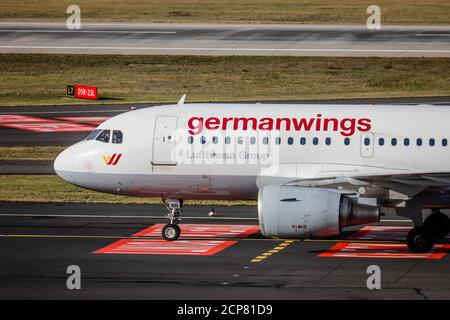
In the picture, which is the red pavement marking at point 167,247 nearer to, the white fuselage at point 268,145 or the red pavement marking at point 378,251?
the white fuselage at point 268,145

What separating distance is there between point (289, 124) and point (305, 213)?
11.7 ft

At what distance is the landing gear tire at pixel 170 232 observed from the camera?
3791cm

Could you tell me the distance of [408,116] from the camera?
122 ft

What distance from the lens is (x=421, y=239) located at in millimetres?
36281

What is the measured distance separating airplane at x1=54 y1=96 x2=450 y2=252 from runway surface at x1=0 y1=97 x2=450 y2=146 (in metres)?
21.4

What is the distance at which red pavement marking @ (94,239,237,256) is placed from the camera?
3653cm

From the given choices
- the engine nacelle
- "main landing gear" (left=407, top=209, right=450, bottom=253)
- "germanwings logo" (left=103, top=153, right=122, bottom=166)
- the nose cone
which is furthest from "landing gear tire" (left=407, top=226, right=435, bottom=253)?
the nose cone

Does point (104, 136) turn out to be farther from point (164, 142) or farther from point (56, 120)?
point (56, 120)

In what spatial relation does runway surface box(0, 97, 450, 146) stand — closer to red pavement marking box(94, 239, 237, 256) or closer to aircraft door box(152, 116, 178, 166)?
red pavement marking box(94, 239, 237, 256)

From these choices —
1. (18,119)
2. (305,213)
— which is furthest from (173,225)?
(18,119)

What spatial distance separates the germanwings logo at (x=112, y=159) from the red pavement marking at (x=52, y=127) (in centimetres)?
2476

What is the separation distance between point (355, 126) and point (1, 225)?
12927 millimetres

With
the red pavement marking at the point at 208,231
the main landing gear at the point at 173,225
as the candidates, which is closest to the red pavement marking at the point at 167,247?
the main landing gear at the point at 173,225

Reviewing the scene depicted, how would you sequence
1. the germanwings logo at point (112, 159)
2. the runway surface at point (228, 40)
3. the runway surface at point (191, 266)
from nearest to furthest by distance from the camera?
1. the runway surface at point (191, 266)
2. the germanwings logo at point (112, 159)
3. the runway surface at point (228, 40)
